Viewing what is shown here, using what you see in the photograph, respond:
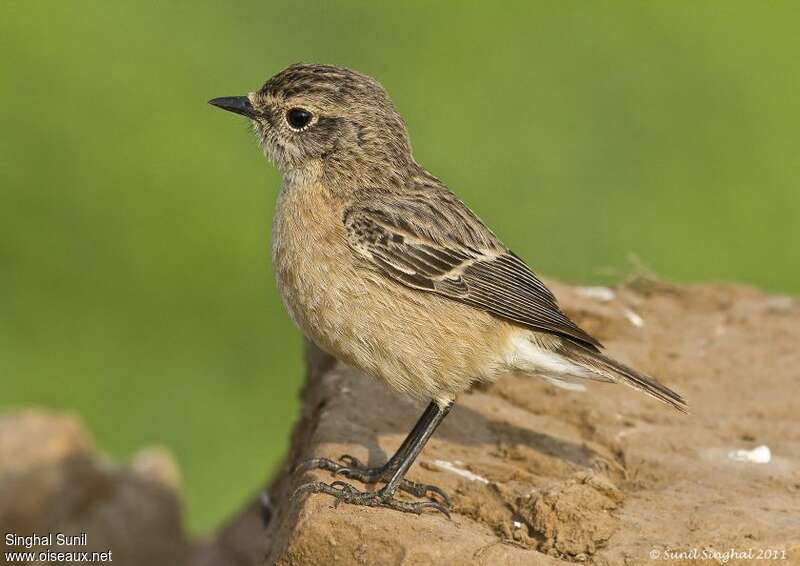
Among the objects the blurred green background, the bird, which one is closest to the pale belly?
the bird

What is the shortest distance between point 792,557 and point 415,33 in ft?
33.0

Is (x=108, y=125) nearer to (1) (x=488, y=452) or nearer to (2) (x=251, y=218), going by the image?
(2) (x=251, y=218)

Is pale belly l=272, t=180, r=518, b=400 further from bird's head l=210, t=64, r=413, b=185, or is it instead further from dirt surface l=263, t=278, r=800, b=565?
dirt surface l=263, t=278, r=800, b=565

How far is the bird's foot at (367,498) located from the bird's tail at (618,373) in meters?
1.22

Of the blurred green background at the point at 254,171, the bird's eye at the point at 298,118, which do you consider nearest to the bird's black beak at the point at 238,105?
the bird's eye at the point at 298,118

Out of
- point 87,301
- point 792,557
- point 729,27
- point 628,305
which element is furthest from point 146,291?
point 792,557

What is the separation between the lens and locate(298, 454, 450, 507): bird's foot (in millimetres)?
7074

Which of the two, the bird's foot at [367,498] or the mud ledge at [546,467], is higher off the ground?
the mud ledge at [546,467]

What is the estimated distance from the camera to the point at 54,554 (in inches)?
355

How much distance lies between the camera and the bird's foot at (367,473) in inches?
279

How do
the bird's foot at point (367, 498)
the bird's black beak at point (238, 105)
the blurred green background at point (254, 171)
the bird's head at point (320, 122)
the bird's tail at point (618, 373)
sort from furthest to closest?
the blurred green background at point (254, 171)
the bird's black beak at point (238, 105)
the bird's head at point (320, 122)
the bird's tail at point (618, 373)
the bird's foot at point (367, 498)

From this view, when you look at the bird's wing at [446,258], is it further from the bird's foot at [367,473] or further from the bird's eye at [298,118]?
the bird's foot at [367,473]

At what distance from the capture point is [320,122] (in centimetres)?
768

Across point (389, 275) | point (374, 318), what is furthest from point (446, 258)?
point (374, 318)
